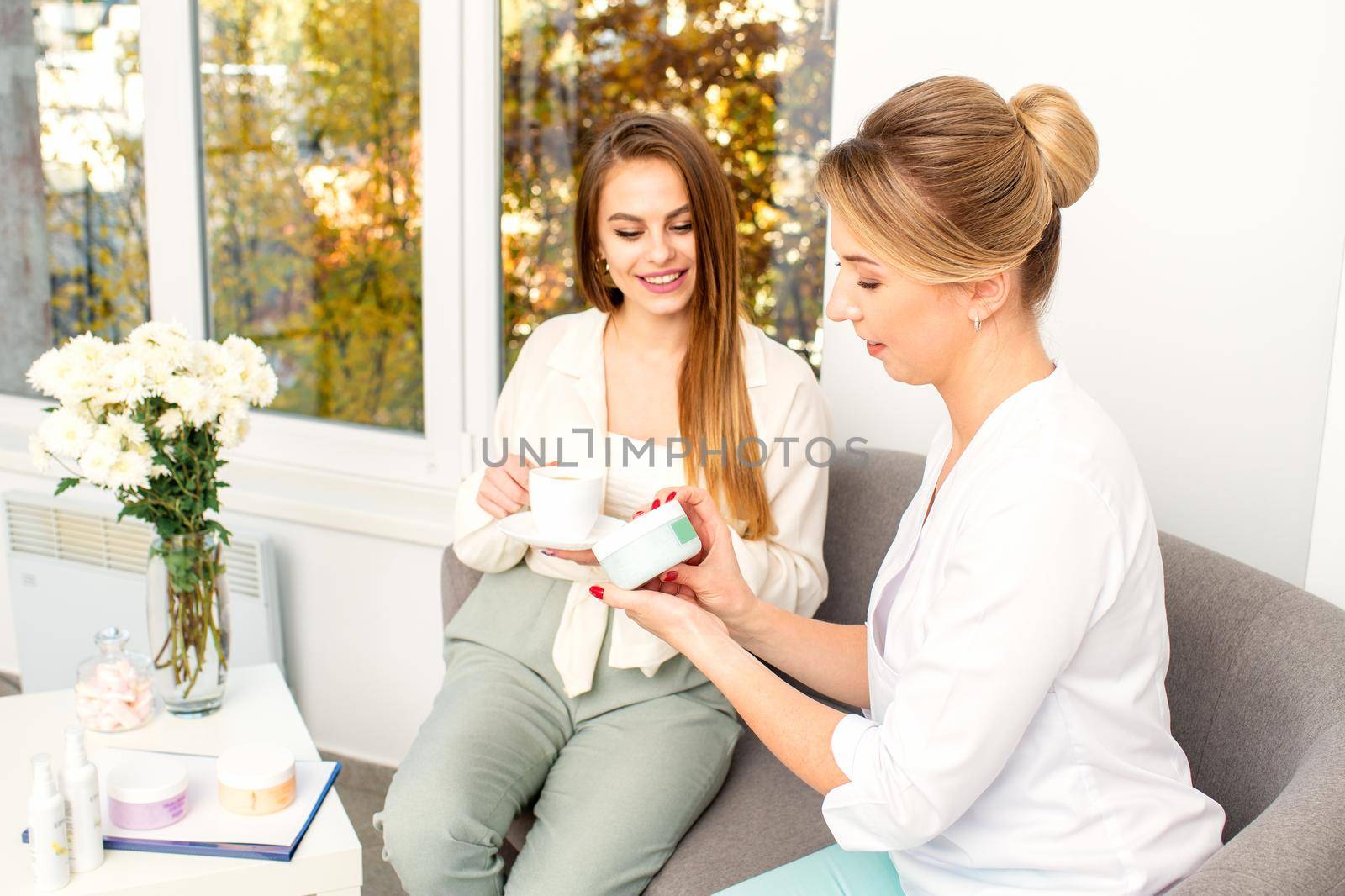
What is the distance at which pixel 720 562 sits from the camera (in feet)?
4.60

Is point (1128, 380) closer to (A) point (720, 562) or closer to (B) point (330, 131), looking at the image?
(A) point (720, 562)

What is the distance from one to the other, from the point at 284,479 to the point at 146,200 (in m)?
0.77

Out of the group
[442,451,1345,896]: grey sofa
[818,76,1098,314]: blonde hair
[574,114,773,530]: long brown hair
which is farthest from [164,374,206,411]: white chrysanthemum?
[818,76,1098,314]: blonde hair

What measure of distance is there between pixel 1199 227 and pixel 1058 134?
0.74m

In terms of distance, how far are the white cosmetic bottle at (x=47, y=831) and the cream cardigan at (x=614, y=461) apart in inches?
25.8

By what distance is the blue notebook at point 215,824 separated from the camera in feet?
4.63

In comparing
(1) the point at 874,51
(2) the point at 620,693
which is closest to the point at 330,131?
(1) the point at 874,51

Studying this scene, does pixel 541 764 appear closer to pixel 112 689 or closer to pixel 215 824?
pixel 215 824

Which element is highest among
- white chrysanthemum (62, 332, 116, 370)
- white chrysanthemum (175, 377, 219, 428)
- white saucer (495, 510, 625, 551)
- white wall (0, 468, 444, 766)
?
white chrysanthemum (62, 332, 116, 370)

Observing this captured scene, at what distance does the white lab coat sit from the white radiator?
1825mm

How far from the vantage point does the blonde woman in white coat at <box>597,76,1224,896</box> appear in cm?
99

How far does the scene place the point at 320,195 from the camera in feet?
8.67

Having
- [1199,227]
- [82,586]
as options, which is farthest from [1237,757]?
[82,586]

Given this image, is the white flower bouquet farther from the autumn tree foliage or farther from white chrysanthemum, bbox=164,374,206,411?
the autumn tree foliage
